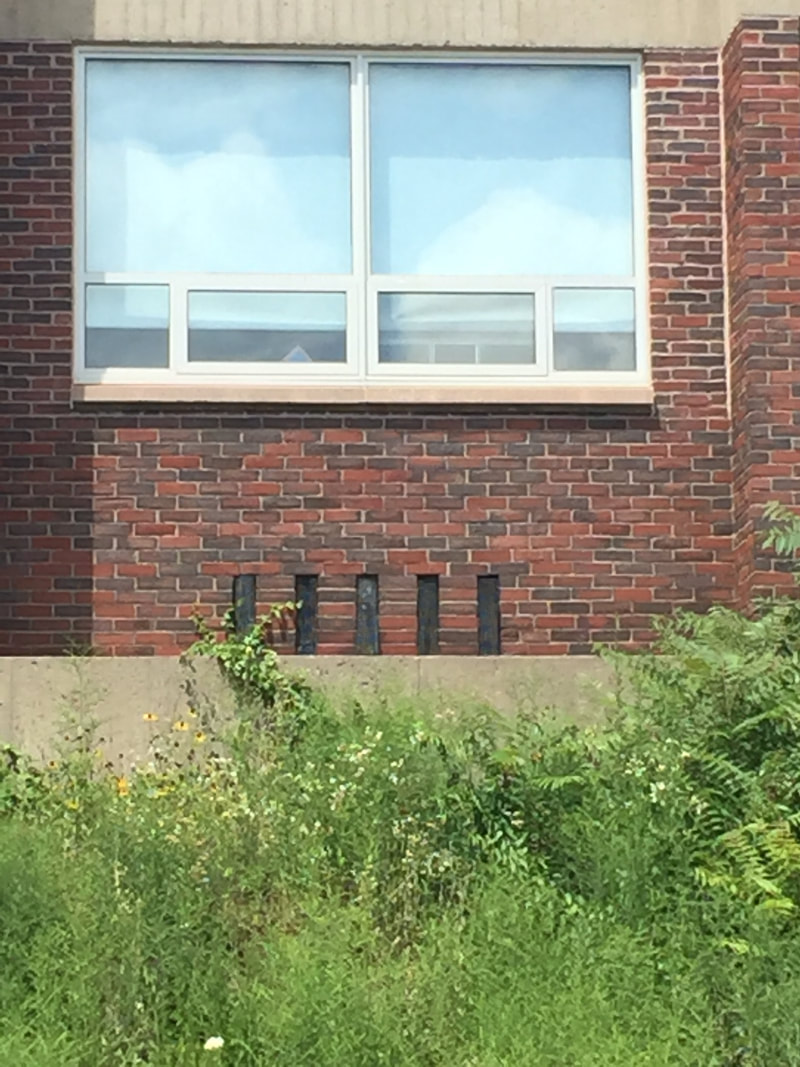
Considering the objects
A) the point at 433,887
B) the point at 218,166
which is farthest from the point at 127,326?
the point at 433,887

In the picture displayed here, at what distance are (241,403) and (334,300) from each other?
80 cm

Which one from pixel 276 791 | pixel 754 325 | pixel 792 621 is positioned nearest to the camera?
pixel 276 791

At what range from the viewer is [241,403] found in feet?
36.4

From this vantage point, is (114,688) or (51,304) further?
(51,304)

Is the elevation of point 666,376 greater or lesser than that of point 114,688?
greater

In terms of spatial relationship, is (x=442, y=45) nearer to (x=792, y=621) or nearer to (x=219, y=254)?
(x=219, y=254)

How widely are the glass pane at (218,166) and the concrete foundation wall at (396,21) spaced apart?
198 millimetres

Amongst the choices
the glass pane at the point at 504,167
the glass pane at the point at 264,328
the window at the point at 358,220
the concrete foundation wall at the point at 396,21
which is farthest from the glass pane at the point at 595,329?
the concrete foundation wall at the point at 396,21

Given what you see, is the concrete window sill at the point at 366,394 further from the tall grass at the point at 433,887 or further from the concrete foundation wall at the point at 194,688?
the tall grass at the point at 433,887

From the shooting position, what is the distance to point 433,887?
796 cm

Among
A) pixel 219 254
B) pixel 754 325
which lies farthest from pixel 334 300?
pixel 754 325

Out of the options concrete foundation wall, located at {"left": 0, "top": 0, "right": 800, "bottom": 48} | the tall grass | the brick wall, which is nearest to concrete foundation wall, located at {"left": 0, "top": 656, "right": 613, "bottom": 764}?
the tall grass

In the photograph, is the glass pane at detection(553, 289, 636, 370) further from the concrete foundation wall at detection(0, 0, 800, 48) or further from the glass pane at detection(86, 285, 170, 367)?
the glass pane at detection(86, 285, 170, 367)

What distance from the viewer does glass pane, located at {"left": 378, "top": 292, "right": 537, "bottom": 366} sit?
446 inches
